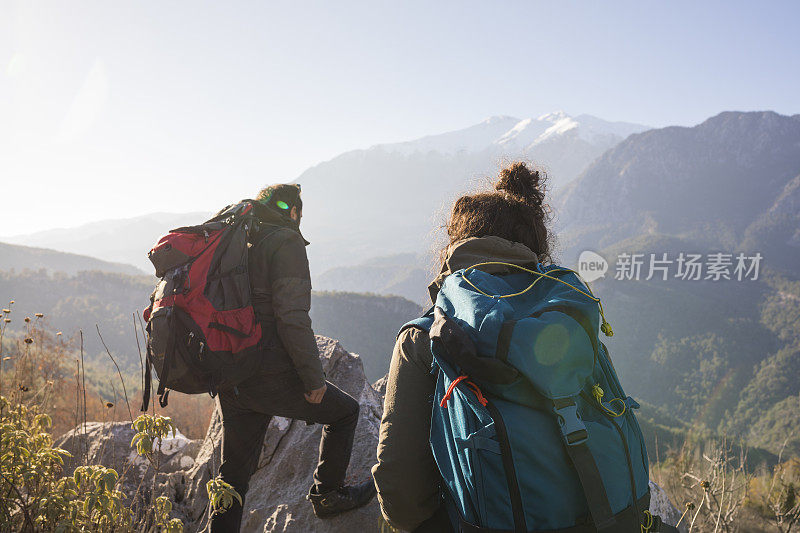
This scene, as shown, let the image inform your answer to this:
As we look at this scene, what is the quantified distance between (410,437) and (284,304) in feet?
3.57

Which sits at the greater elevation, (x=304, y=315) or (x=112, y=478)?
(x=304, y=315)

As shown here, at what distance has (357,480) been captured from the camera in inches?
123

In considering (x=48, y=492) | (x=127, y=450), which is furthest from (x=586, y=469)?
(x=127, y=450)

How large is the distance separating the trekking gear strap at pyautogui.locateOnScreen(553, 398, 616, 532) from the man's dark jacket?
4.54 feet

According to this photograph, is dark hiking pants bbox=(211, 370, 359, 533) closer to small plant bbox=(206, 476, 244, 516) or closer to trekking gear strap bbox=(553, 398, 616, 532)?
small plant bbox=(206, 476, 244, 516)

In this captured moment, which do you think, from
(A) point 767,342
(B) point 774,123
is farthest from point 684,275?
(B) point 774,123

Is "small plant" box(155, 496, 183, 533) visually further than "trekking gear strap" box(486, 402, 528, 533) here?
Yes

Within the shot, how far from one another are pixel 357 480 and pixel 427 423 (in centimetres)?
197

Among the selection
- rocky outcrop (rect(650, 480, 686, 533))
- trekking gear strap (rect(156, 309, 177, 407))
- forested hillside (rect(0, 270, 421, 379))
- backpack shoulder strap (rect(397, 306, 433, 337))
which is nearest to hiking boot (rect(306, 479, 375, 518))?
trekking gear strap (rect(156, 309, 177, 407))

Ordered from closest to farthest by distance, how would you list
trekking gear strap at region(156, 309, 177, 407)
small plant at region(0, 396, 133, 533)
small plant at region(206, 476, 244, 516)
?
small plant at region(0, 396, 133, 533)
small plant at region(206, 476, 244, 516)
trekking gear strap at region(156, 309, 177, 407)

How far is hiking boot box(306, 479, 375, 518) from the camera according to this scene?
263cm

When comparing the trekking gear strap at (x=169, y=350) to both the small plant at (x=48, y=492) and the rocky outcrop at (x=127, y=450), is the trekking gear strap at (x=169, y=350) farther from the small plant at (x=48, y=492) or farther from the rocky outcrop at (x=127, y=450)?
the rocky outcrop at (x=127, y=450)

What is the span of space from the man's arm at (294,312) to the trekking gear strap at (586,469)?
1.38 meters

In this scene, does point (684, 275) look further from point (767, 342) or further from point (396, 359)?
point (396, 359)
